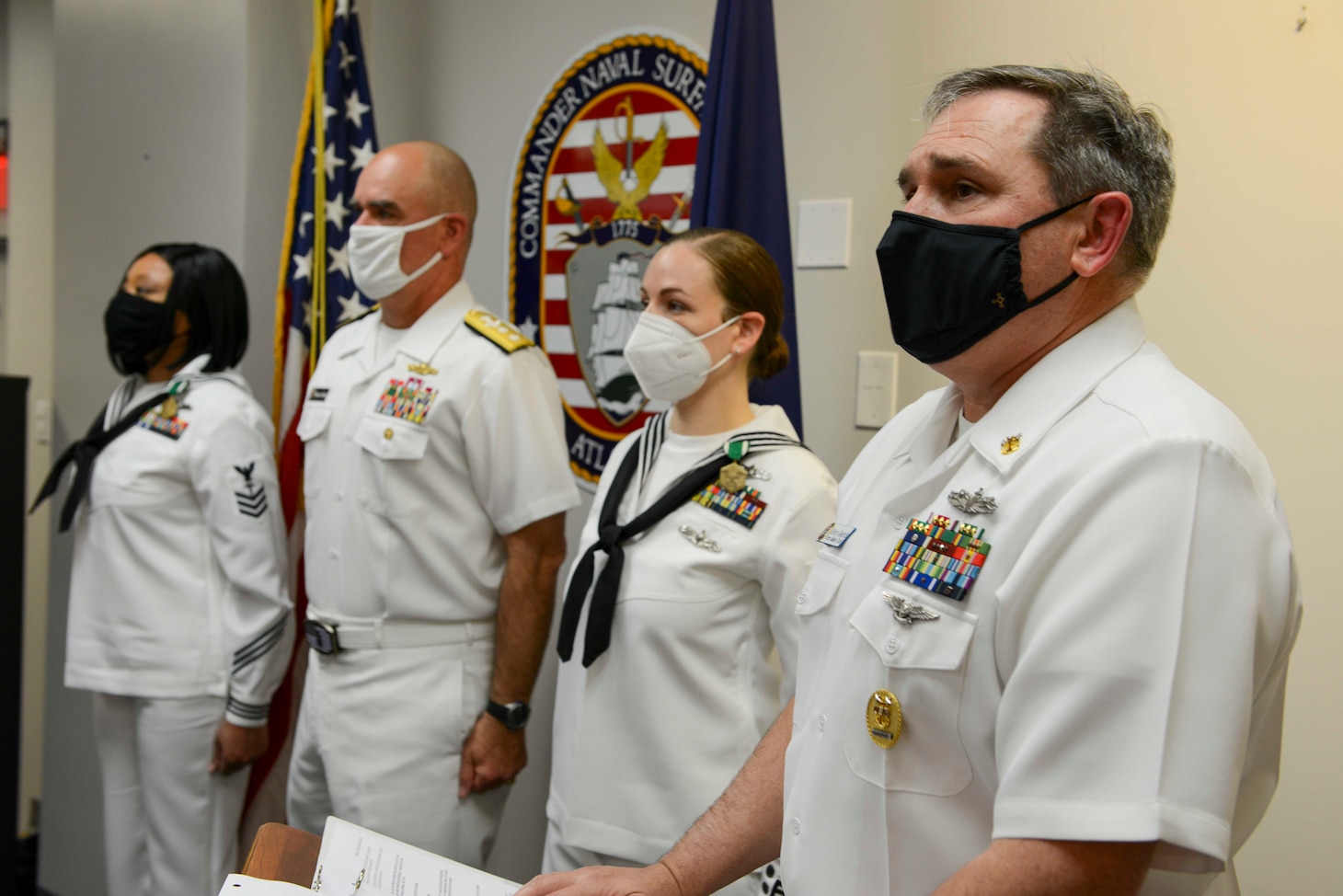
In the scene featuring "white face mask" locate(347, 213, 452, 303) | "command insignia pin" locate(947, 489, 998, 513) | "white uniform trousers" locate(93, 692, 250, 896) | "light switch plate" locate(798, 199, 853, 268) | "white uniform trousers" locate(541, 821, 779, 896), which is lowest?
"white uniform trousers" locate(93, 692, 250, 896)

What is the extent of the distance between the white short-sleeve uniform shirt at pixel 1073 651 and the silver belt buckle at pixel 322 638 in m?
1.34

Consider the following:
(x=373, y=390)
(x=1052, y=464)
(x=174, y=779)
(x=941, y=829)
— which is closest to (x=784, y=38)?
(x=373, y=390)

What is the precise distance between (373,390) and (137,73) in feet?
5.36

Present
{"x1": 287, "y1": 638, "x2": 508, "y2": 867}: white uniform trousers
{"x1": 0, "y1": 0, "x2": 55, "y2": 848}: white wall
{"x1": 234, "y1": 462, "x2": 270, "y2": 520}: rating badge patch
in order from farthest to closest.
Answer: {"x1": 0, "y1": 0, "x2": 55, "y2": 848}: white wall < {"x1": 234, "y1": 462, "x2": 270, "y2": 520}: rating badge patch < {"x1": 287, "y1": 638, "x2": 508, "y2": 867}: white uniform trousers

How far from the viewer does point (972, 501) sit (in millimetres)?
909

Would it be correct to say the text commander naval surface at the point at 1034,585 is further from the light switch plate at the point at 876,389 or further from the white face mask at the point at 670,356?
the light switch plate at the point at 876,389

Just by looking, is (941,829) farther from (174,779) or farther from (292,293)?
(292,293)

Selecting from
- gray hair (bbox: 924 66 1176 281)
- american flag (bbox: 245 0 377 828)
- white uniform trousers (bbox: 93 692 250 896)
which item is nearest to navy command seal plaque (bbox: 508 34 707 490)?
american flag (bbox: 245 0 377 828)

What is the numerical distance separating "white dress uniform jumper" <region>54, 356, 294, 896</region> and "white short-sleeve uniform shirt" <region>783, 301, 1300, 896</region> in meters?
1.71

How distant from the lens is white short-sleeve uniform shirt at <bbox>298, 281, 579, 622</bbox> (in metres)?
2.10

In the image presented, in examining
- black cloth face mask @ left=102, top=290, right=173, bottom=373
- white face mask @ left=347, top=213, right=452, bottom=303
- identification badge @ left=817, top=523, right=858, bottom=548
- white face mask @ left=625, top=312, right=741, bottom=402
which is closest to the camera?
identification badge @ left=817, top=523, right=858, bottom=548

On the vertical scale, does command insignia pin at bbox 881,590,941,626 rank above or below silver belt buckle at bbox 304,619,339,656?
above

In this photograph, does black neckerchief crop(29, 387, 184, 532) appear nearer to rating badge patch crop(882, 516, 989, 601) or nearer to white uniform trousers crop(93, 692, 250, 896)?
white uniform trousers crop(93, 692, 250, 896)

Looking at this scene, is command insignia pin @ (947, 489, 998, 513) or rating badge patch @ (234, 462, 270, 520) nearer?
command insignia pin @ (947, 489, 998, 513)
